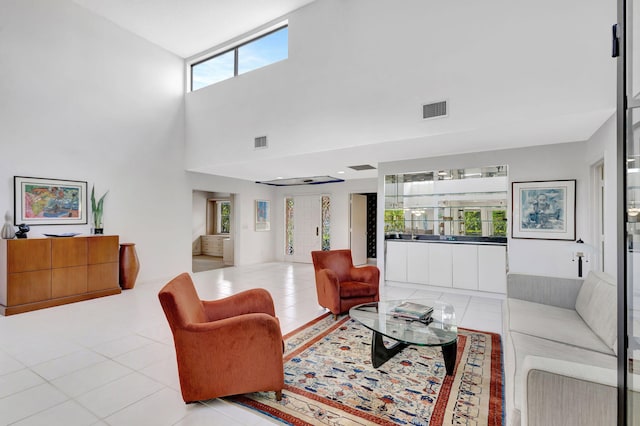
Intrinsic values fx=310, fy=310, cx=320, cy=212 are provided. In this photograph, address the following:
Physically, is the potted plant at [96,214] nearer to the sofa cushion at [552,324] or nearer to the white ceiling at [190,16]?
the white ceiling at [190,16]

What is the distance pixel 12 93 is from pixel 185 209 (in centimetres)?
338

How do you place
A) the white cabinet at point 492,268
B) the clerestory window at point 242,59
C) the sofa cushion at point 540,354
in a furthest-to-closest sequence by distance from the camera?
the clerestory window at point 242,59 < the white cabinet at point 492,268 < the sofa cushion at point 540,354

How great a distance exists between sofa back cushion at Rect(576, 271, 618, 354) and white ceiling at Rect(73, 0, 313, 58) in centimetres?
559

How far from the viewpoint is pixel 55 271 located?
15.3ft

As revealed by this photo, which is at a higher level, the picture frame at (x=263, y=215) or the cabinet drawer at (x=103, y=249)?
the picture frame at (x=263, y=215)

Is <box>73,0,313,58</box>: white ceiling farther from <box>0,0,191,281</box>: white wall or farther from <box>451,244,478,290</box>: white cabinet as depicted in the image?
<box>451,244,478,290</box>: white cabinet

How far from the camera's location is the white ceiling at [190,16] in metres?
5.23

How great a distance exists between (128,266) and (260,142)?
3348 mm

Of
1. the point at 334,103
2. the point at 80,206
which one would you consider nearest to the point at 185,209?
the point at 80,206

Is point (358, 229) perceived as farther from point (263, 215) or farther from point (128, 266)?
point (128, 266)

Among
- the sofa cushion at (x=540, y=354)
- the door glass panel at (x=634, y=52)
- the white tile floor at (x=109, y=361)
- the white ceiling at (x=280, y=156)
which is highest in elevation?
the white ceiling at (x=280, y=156)

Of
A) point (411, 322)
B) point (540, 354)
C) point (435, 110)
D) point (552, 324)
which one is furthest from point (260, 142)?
point (540, 354)

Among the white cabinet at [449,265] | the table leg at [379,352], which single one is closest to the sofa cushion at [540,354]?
the table leg at [379,352]

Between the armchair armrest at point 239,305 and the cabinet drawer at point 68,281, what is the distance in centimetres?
354
